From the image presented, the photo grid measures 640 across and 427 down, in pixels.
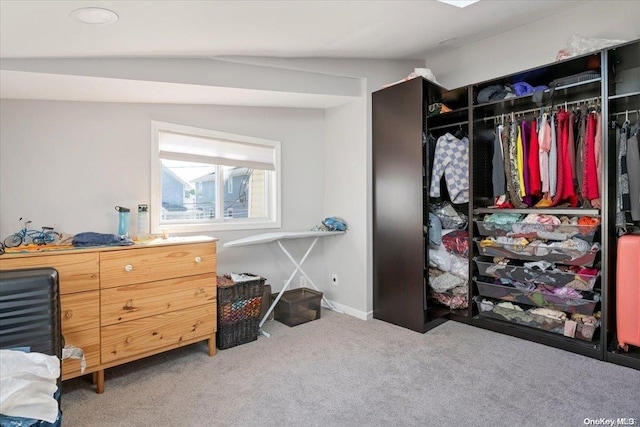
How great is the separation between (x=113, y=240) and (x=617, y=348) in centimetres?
342

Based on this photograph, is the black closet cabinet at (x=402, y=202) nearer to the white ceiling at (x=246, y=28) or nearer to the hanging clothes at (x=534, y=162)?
the white ceiling at (x=246, y=28)

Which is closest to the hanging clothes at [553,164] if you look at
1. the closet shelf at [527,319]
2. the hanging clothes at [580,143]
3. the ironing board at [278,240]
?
the hanging clothes at [580,143]

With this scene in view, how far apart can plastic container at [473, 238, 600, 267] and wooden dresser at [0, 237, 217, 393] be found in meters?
2.26

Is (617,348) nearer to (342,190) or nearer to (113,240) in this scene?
(342,190)

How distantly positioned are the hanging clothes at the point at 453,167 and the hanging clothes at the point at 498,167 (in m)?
0.22

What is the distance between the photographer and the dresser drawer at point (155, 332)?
2.22 metres

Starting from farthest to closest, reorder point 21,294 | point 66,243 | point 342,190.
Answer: point 342,190 → point 66,243 → point 21,294

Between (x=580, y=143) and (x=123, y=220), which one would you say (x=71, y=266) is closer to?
(x=123, y=220)

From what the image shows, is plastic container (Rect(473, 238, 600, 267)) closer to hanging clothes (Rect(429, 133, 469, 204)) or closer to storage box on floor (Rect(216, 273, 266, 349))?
hanging clothes (Rect(429, 133, 469, 204))

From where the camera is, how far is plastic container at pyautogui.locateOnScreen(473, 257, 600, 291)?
2.57 metres

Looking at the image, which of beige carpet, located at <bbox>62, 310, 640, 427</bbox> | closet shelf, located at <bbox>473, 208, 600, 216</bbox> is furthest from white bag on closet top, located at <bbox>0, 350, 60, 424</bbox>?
closet shelf, located at <bbox>473, 208, 600, 216</bbox>

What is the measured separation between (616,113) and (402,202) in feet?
5.40

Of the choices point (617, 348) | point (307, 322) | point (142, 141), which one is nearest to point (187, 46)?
point (142, 141)

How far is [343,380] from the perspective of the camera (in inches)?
89.7
